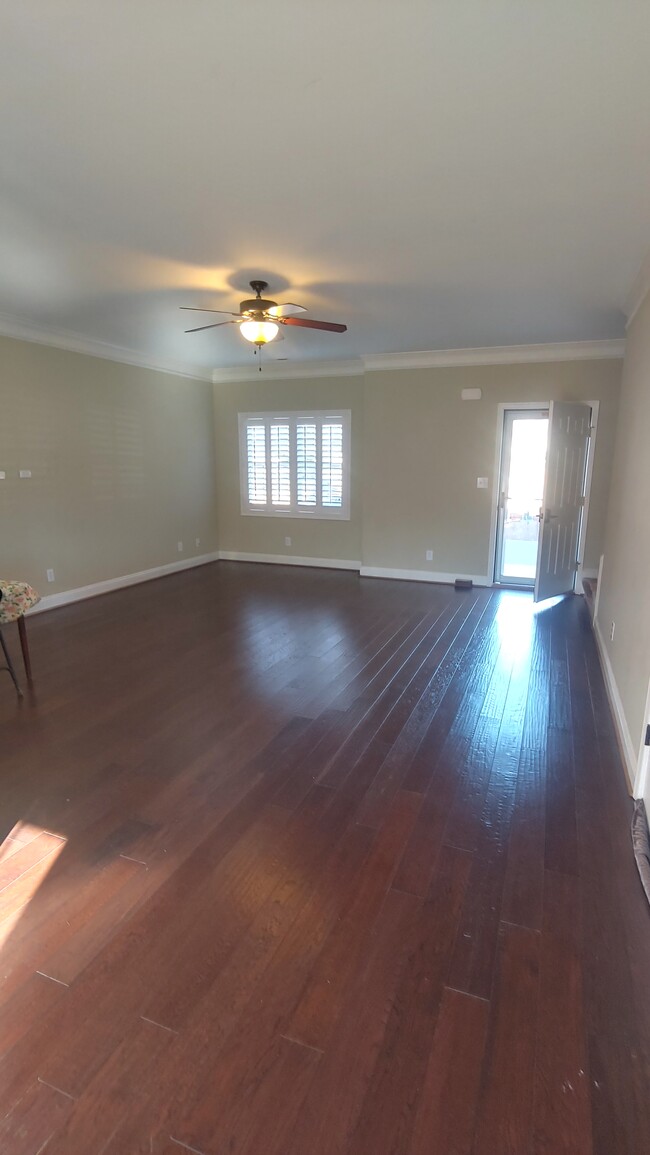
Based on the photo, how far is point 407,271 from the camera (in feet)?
11.4

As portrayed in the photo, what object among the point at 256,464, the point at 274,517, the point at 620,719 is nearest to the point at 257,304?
the point at 620,719

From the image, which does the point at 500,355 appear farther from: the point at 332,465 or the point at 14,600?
the point at 14,600

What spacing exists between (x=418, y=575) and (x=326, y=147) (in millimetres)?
4938

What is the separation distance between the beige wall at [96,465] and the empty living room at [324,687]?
0.05 m

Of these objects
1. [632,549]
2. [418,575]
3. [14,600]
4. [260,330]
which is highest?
[260,330]

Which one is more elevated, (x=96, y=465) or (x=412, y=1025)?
(x=96, y=465)

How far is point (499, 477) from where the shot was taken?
6.09 metres

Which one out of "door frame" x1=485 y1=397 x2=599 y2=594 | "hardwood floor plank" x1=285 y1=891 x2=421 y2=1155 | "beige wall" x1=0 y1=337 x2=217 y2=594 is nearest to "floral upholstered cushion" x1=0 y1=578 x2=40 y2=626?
"beige wall" x1=0 y1=337 x2=217 y2=594

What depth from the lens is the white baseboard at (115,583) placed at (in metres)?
5.45

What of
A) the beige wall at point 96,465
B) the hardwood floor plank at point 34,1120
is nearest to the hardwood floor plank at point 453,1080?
the hardwood floor plank at point 34,1120

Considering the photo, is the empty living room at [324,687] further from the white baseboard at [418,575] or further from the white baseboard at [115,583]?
the white baseboard at [418,575]

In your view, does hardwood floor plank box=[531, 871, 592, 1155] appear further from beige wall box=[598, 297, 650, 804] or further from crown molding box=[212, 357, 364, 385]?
crown molding box=[212, 357, 364, 385]

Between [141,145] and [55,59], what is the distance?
17.8 inches

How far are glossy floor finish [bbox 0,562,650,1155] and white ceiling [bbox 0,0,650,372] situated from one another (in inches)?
104
